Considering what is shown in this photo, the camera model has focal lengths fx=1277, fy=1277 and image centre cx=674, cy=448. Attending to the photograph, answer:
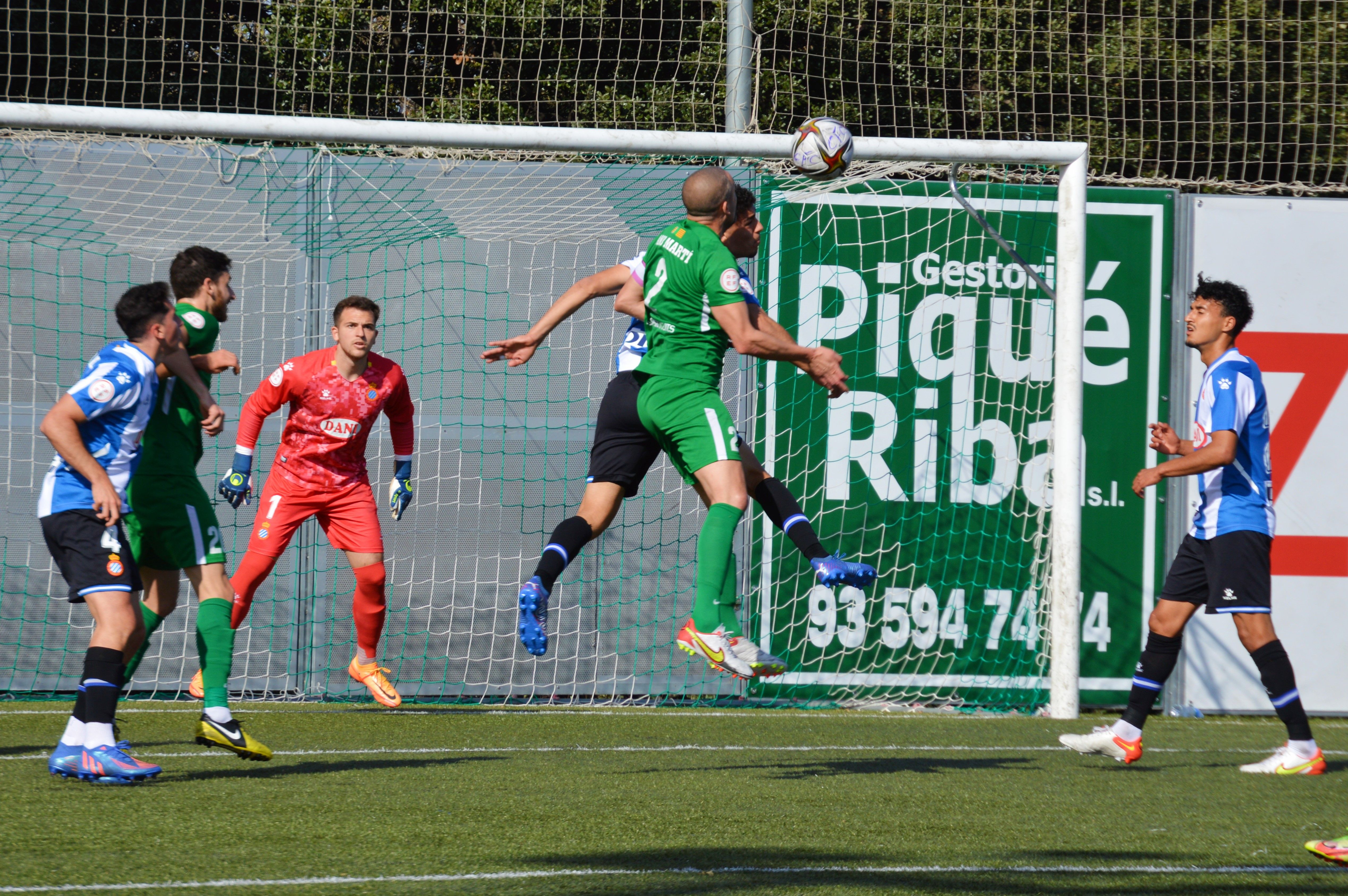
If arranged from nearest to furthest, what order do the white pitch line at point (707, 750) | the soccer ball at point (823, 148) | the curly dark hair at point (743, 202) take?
the curly dark hair at point (743, 202) → the white pitch line at point (707, 750) → the soccer ball at point (823, 148)

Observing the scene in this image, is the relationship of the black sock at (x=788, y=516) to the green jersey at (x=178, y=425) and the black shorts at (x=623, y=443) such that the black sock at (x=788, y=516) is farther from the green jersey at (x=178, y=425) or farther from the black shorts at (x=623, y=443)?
the green jersey at (x=178, y=425)

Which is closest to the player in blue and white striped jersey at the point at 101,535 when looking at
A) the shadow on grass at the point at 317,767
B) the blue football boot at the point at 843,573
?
the shadow on grass at the point at 317,767

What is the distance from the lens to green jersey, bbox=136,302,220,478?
4.84m

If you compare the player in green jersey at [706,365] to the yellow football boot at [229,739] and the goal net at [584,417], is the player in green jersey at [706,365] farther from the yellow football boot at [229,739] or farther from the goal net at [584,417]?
the goal net at [584,417]

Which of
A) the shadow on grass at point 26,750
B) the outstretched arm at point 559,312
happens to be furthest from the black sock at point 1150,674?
the shadow on grass at point 26,750

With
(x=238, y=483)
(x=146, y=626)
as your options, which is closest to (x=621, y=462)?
(x=146, y=626)

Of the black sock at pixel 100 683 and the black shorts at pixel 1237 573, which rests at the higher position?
the black shorts at pixel 1237 573

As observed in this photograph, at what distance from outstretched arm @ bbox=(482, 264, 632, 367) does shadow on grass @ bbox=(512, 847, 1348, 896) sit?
2588 millimetres

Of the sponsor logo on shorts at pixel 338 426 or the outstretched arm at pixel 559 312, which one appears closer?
the outstretched arm at pixel 559 312

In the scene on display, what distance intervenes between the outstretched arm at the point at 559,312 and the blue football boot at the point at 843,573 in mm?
1621

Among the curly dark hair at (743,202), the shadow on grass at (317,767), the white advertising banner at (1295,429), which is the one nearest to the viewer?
the shadow on grass at (317,767)

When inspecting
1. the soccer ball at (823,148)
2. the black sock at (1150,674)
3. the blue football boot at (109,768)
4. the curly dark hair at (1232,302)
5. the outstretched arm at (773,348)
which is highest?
the soccer ball at (823,148)

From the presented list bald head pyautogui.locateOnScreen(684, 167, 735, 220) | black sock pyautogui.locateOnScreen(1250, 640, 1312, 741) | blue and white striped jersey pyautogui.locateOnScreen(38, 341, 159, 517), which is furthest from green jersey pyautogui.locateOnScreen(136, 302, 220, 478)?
black sock pyautogui.locateOnScreen(1250, 640, 1312, 741)

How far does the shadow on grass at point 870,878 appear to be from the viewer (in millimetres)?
3184
